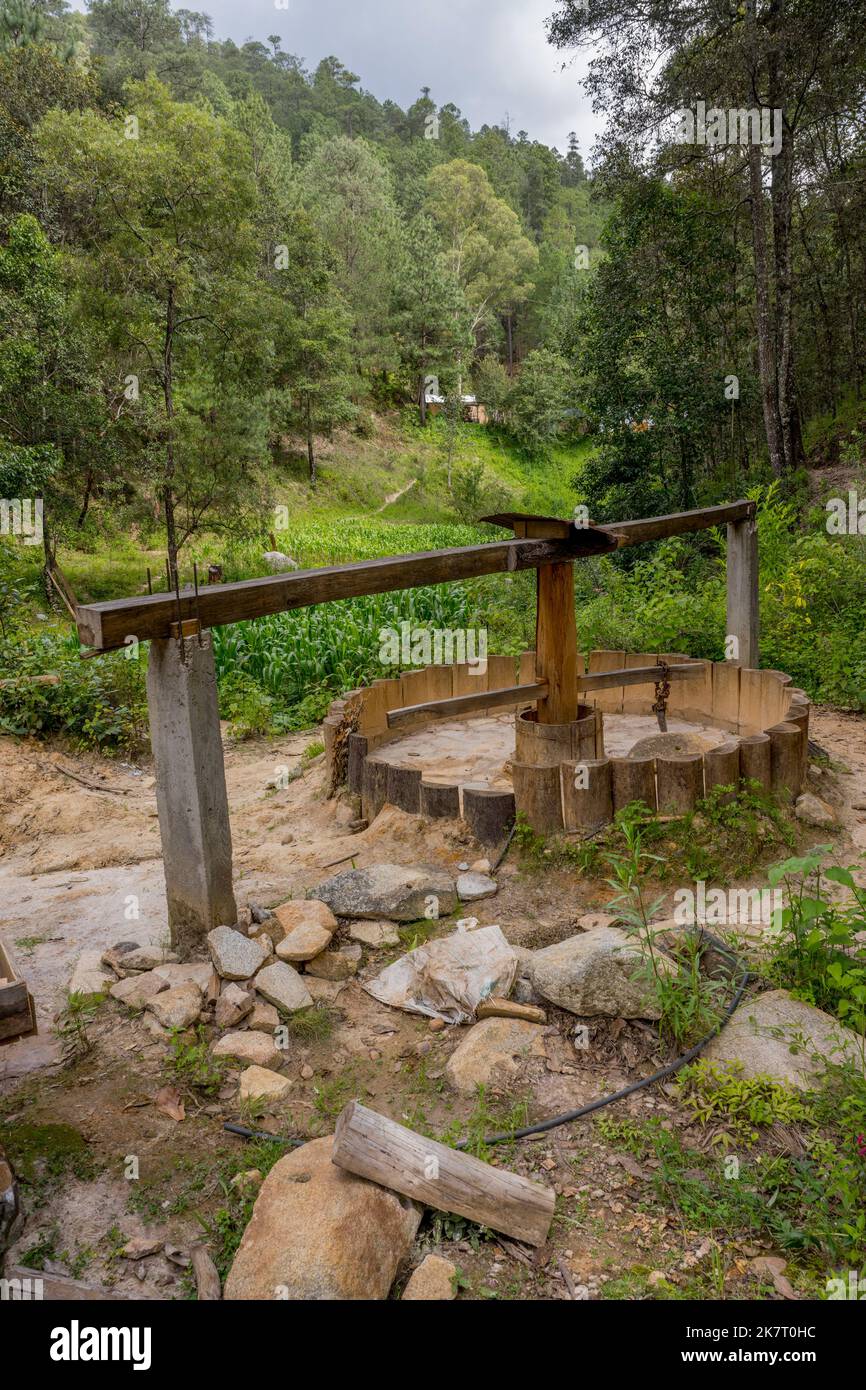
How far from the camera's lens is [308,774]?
619 cm

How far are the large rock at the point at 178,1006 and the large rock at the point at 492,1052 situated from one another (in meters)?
0.87

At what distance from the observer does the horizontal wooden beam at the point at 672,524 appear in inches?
168

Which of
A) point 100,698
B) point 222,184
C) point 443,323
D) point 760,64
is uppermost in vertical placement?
point 443,323

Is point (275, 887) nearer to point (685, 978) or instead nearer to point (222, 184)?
point (685, 978)

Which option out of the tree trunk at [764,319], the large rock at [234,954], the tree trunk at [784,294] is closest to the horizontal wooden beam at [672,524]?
the large rock at [234,954]

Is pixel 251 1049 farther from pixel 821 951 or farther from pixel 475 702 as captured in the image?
pixel 475 702

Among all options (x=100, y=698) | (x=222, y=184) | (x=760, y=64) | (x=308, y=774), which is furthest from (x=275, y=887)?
(x=760, y=64)

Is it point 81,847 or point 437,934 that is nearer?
point 437,934

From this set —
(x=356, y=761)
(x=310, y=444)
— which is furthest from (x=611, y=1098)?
(x=310, y=444)

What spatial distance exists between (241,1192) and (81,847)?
3562mm

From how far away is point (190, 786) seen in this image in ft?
10.1

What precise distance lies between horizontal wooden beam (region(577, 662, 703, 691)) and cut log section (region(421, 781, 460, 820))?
0.89 metres

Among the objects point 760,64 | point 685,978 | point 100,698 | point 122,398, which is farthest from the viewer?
point 122,398

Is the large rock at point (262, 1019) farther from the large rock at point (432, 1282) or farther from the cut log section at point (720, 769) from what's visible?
the cut log section at point (720, 769)
